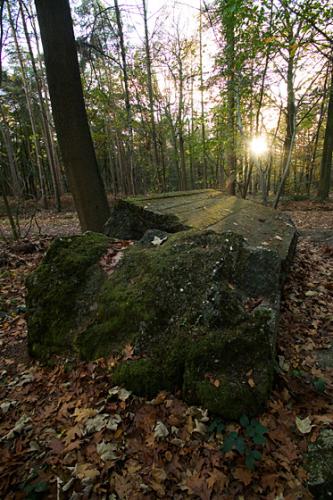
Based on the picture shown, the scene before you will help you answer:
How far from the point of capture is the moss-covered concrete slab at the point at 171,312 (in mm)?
1976

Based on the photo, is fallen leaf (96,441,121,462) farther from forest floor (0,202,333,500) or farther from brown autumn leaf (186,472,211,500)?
brown autumn leaf (186,472,211,500)

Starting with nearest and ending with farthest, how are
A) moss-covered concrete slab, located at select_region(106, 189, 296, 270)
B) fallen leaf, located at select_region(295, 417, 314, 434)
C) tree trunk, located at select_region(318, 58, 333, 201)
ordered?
fallen leaf, located at select_region(295, 417, 314, 434) → moss-covered concrete slab, located at select_region(106, 189, 296, 270) → tree trunk, located at select_region(318, 58, 333, 201)

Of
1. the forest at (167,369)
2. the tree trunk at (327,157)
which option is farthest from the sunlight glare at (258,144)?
the forest at (167,369)

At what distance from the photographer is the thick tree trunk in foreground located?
4.18 metres

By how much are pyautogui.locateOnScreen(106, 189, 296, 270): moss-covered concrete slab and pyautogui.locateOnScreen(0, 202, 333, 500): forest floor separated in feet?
5.53

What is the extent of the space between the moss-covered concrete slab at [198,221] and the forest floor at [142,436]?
5.53ft

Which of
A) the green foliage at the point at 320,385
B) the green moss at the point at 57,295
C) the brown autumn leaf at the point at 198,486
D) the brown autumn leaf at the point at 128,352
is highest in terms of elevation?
the green moss at the point at 57,295

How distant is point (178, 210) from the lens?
174 inches

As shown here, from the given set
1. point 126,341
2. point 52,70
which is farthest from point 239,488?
point 52,70

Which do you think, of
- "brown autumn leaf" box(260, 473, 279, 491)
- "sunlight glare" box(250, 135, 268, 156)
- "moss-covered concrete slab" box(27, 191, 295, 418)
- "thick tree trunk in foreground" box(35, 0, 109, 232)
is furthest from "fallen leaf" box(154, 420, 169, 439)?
"sunlight glare" box(250, 135, 268, 156)

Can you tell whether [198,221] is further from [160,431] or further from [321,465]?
[321,465]

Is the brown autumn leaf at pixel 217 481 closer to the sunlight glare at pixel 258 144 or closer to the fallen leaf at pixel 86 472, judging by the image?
the fallen leaf at pixel 86 472

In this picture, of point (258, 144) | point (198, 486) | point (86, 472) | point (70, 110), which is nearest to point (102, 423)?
point (86, 472)

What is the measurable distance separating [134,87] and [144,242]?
13.0 metres
